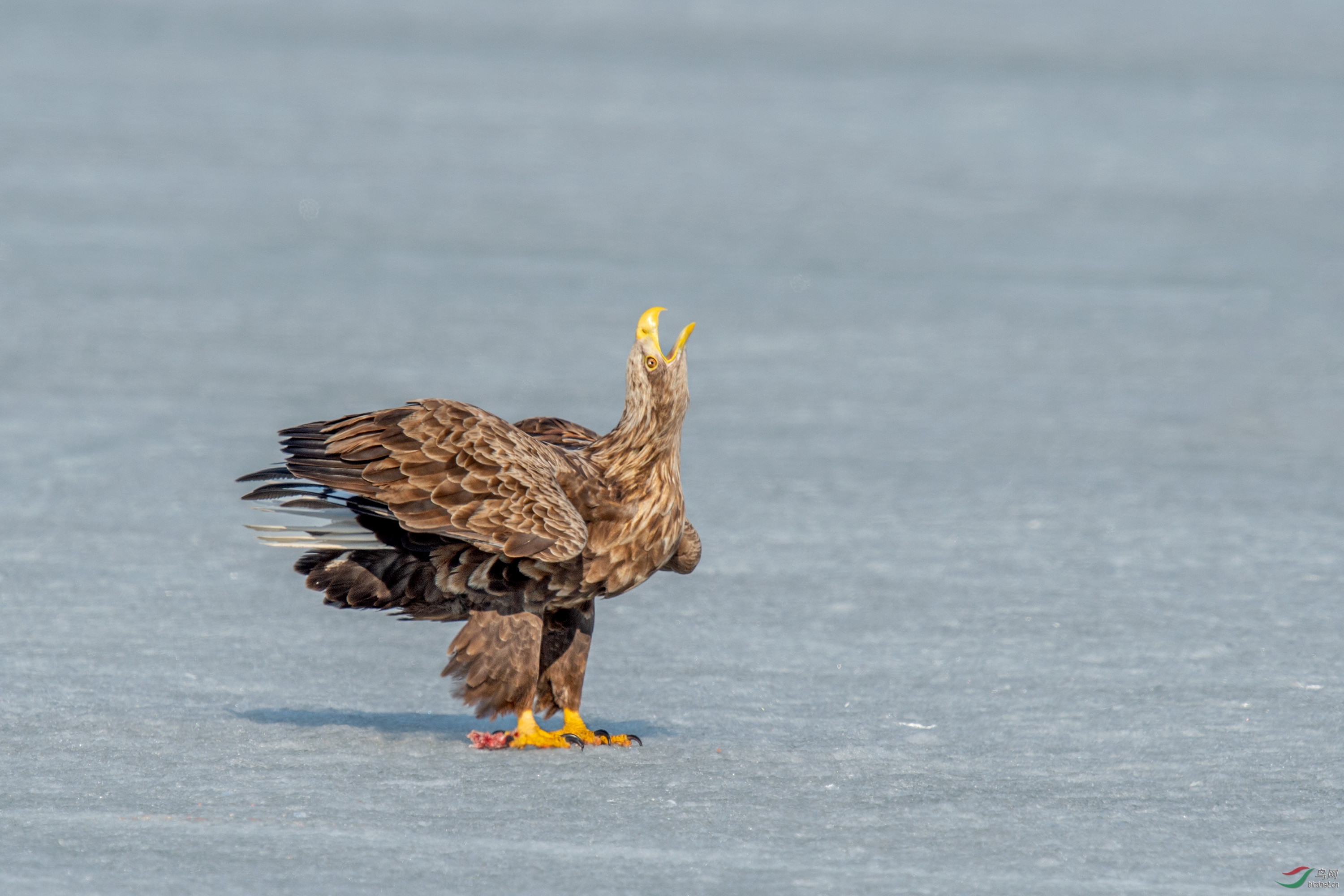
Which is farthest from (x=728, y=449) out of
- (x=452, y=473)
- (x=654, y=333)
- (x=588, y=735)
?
(x=452, y=473)

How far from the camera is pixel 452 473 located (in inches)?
199

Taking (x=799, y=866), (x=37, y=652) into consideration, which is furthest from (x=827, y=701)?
(x=37, y=652)

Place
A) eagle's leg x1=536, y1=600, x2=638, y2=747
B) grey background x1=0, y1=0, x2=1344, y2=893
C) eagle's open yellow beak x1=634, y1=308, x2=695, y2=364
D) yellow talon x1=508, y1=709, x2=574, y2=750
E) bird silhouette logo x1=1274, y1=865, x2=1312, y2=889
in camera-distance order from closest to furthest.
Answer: bird silhouette logo x1=1274, y1=865, x2=1312, y2=889, grey background x1=0, y1=0, x2=1344, y2=893, eagle's open yellow beak x1=634, y1=308, x2=695, y2=364, yellow talon x1=508, y1=709, x2=574, y2=750, eagle's leg x1=536, y1=600, x2=638, y2=747

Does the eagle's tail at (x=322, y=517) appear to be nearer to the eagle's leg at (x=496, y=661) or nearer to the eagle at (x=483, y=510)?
the eagle at (x=483, y=510)

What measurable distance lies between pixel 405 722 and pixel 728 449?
401 cm

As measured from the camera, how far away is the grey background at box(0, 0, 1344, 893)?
4.60 m

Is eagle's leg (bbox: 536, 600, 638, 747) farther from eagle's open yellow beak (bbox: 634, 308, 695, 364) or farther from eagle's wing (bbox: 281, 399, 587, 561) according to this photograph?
eagle's open yellow beak (bbox: 634, 308, 695, 364)

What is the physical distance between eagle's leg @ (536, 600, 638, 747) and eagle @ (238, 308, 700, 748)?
47 mm

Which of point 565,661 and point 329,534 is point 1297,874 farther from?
point 329,534

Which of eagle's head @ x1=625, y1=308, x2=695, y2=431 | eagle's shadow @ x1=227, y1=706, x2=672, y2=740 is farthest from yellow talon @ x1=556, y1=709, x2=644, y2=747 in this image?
eagle's head @ x1=625, y1=308, x2=695, y2=431

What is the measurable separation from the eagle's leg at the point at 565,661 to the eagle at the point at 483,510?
5cm

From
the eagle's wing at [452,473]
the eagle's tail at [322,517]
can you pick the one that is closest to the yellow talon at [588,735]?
the eagle's wing at [452,473]

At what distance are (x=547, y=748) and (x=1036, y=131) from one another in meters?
14.8

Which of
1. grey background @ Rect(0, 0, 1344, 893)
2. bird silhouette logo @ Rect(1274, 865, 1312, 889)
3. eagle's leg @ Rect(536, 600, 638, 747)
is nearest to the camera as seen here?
bird silhouette logo @ Rect(1274, 865, 1312, 889)
